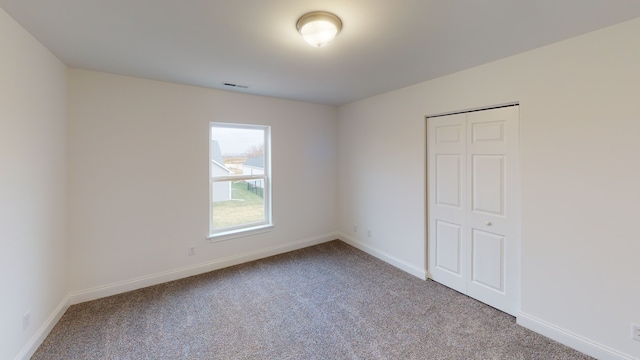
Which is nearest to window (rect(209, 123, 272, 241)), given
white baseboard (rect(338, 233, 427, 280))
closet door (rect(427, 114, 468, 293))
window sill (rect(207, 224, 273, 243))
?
window sill (rect(207, 224, 273, 243))

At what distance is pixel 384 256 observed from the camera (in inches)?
145

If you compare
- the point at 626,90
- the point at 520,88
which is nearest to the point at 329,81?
the point at 520,88

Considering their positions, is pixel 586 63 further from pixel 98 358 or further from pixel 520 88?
pixel 98 358

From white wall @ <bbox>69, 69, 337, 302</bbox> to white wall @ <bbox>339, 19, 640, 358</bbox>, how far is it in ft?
9.79

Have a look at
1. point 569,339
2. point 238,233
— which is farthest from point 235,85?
point 569,339

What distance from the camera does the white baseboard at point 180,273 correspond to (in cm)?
269

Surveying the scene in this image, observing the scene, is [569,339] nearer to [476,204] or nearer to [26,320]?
[476,204]

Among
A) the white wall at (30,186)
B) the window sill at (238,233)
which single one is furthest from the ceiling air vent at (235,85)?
the window sill at (238,233)

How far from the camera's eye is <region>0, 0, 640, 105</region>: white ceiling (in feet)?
5.09

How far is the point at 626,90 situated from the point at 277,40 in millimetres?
2488

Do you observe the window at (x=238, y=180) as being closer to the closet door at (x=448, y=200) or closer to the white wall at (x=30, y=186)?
the white wall at (x=30, y=186)

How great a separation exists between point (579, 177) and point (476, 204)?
854 mm

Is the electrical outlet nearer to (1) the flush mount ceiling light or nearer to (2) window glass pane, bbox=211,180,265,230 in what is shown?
(2) window glass pane, bbox=211,180,265,230

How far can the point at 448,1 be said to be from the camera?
4.95ft
